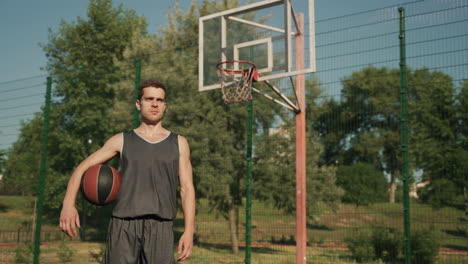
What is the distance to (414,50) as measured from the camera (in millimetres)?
6352

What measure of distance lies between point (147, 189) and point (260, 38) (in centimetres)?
473

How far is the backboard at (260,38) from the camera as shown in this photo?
639cm

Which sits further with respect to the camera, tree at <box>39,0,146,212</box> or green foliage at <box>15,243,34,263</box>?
tree at <box>39,0,146,212</box>

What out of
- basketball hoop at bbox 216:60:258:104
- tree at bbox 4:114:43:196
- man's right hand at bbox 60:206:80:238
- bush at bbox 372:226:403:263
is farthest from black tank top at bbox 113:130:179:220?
tree at bbox 4:114:43:196

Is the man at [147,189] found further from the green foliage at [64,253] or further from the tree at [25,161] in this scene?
the tree at [25,161]

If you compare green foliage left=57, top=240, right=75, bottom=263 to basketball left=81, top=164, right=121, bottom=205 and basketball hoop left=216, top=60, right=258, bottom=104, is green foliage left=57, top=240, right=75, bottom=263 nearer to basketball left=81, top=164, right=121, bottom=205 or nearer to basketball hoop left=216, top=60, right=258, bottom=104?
basketball hoop left=216, top=60, right=258, bottom=104

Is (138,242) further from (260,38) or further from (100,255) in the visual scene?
(100,255)

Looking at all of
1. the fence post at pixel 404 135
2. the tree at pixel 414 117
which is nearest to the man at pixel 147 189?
the fence post at pixel 404 135

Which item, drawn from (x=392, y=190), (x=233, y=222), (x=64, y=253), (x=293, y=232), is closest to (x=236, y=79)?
(x=293, y=232)

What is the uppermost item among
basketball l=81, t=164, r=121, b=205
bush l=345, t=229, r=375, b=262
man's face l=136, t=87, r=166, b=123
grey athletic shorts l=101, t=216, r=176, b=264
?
man's face l=136, t=87, r=166, b=123

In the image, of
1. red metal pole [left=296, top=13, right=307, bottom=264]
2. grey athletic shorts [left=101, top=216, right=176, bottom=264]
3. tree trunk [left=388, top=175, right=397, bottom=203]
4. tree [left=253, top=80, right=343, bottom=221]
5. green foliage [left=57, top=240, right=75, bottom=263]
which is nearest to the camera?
grey athletic shorts [left=101, top=216, right=176, bottom=264]

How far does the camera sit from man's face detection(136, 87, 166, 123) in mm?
2959

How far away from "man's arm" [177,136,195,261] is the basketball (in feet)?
1.50

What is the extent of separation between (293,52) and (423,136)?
3.54 metres
